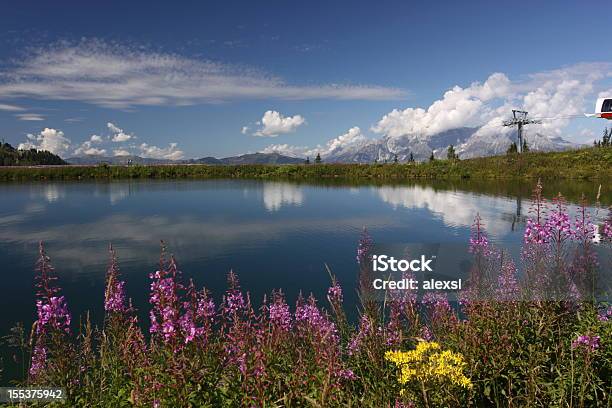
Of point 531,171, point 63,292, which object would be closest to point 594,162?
point 531,171

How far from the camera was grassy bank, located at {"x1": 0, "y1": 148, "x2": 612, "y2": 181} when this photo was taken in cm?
7349

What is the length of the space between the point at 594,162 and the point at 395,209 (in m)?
53.3

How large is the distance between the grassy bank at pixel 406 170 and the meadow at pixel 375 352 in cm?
7499

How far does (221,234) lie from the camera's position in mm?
28156

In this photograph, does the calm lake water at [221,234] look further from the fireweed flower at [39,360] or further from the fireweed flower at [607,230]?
the fireweed flower at [39,360]

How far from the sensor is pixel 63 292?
15961mm

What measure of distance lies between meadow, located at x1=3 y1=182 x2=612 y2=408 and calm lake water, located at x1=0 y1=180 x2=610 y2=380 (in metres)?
4.90

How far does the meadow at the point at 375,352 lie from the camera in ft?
10.8

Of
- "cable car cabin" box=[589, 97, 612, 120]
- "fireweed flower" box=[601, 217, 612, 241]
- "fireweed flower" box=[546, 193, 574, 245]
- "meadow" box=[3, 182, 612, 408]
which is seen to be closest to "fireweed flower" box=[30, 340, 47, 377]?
"meadow" box=[3, 182, 612, 408]

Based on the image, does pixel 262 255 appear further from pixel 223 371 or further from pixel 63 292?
pixel 223 371

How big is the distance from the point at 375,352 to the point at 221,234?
25026mm

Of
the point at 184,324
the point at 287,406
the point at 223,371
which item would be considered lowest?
the point at 223,371

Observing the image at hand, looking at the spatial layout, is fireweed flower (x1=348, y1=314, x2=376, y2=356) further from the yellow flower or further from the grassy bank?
the grassy bank

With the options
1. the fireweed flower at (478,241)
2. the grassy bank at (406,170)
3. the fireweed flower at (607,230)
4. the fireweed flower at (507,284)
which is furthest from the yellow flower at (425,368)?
the grassy bank at (406,170)
